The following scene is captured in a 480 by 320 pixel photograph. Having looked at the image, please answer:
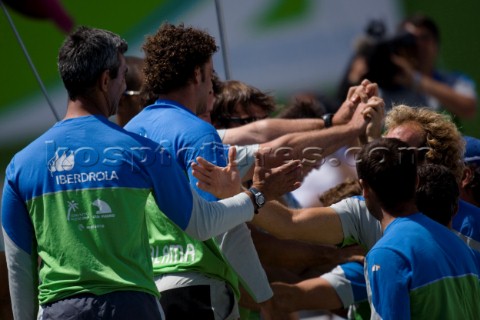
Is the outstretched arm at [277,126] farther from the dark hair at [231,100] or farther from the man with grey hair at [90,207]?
the man with grey hair at [90,207]

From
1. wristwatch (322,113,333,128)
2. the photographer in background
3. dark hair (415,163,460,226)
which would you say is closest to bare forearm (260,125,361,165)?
wristwatch (322,113,333,128)

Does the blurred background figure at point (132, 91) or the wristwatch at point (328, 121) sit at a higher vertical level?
the blurred background figure at point (132, 91)

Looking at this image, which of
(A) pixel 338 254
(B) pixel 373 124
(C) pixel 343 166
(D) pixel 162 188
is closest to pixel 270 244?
(A) pixel 338 254

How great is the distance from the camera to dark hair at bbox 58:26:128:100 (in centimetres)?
333

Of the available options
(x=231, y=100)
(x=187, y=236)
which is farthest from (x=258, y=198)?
(x=231, y=100)

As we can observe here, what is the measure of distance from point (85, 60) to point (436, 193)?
1.40 meters

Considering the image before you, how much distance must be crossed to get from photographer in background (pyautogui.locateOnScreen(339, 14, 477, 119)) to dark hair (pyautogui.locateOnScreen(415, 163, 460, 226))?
104 inches

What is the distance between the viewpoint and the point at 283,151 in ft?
14.5

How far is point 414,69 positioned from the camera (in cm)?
627

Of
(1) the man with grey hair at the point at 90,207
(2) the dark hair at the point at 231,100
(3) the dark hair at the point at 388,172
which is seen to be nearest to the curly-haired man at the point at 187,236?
(1) the man with grey hair at the point at 90,207

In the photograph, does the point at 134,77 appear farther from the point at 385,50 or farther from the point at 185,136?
the point at 385,50

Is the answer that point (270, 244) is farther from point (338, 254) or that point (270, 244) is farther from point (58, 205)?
point (58, 205)

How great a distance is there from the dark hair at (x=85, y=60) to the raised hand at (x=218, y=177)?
19.0 inches

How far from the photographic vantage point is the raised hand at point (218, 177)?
3.51 metres
